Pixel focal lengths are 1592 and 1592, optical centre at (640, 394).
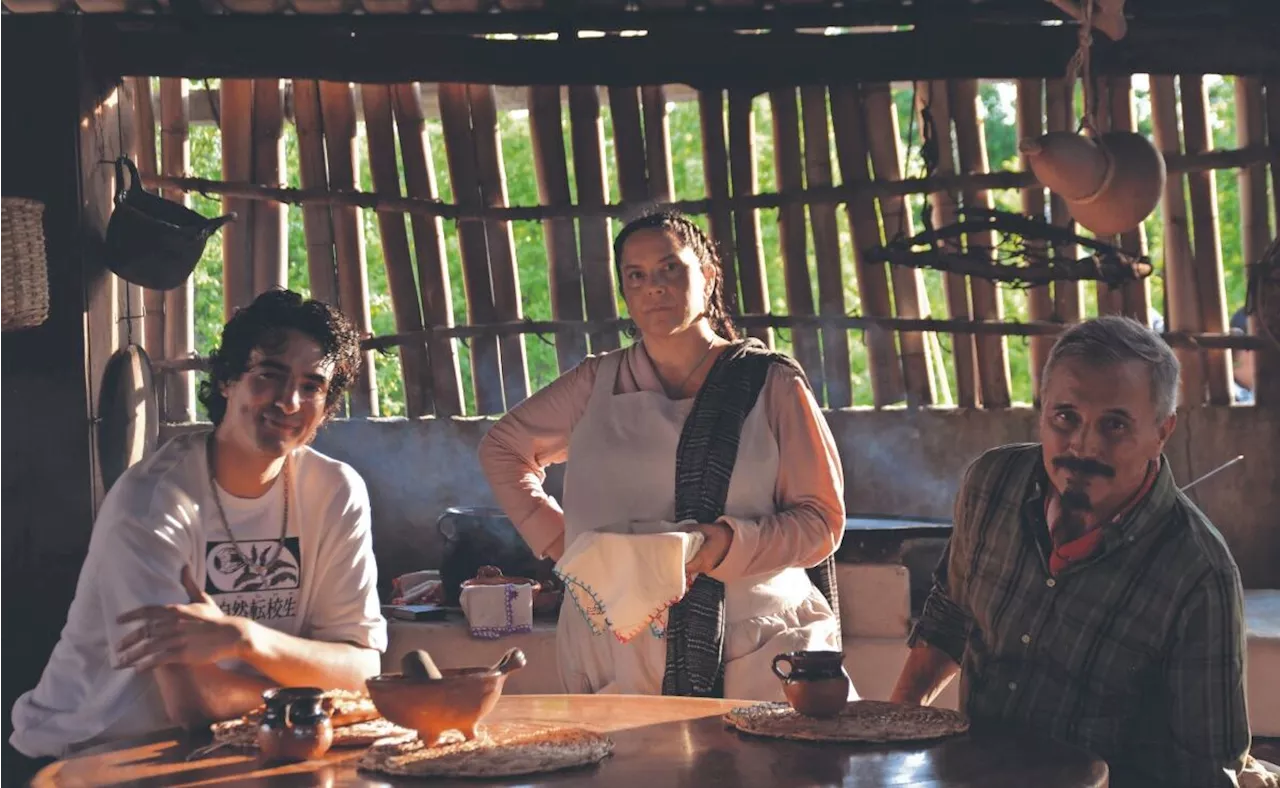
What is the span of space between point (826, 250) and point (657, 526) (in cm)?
310

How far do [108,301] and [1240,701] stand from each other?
14.3ft

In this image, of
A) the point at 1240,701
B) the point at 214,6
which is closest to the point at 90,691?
the point at 1240,701

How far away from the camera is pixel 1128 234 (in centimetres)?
632

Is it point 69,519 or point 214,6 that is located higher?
Result: point 214,6

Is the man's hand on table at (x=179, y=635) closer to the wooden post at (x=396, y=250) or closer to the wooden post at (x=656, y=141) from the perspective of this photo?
the wooden post at (x=396, y=250)

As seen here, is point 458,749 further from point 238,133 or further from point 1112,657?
point 238,133

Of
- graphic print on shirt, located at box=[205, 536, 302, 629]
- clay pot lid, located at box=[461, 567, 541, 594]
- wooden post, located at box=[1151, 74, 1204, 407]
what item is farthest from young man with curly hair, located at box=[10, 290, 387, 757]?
wooden post, located at box=[1151, 74, 1204, 407]

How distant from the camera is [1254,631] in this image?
5.34 meters

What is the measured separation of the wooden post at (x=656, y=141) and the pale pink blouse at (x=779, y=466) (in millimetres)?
2388

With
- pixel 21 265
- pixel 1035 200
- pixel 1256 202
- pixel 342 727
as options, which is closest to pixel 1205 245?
pixel 1256 202

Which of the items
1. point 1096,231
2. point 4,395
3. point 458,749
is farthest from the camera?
point 4,395

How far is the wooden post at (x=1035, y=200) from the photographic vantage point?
20.6 ft

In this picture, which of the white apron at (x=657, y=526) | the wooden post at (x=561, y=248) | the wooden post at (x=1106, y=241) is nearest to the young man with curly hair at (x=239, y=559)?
the white apron at (x=657, y=526)

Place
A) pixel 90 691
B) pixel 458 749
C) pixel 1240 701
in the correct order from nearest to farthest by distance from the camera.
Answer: pixel 458 749 → pixel 1240 701 → pixel 90 691
